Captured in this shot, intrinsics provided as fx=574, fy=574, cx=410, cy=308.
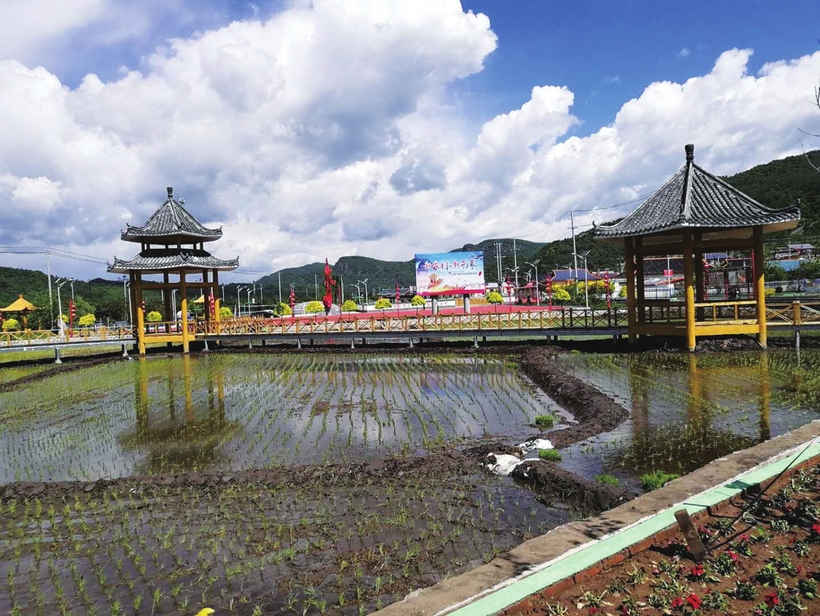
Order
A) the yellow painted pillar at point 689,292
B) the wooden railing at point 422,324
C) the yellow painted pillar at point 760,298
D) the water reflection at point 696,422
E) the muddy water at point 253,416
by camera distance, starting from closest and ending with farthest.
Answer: the water reflection at point 696,422 < the muddy water at point 253,416 < the yellow painted pillar at point 689,292 < the yellow painted pillar at point 760,298 < the wooden railing at point 422,324

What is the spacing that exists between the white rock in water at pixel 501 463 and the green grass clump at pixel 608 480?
122 centimetres

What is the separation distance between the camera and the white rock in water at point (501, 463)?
8.20 m

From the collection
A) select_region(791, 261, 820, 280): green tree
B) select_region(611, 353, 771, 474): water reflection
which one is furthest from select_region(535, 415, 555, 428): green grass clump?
select_region(791, 261, 820, 280): green tree

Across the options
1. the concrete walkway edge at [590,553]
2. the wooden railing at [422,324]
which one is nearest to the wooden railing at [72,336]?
the wooden railing at [422,324]

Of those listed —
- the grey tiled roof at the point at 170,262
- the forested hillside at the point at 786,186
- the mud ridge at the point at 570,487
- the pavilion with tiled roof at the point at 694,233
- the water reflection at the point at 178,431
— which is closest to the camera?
the mud ridge at the point at 570,487

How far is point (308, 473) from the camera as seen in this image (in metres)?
8.48

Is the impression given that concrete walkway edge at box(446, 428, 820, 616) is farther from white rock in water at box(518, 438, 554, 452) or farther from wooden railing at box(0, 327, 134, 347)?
wooden railing at box(0, 327, 134, 347)

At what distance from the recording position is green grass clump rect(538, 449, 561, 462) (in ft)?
28.0

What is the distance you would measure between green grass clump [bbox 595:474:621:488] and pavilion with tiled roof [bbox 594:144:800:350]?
1328 cm

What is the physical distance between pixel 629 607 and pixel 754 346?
1832 cm

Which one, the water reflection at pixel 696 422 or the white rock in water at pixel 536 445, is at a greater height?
the white rock in water at pixel 536 445

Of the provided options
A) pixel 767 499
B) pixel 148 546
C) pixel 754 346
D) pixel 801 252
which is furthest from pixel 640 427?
pixel 801 252

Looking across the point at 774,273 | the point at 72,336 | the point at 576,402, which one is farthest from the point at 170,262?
the point at 774,273

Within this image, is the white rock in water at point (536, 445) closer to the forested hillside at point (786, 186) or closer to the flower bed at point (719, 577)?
the flower bed at point (719, 577)
